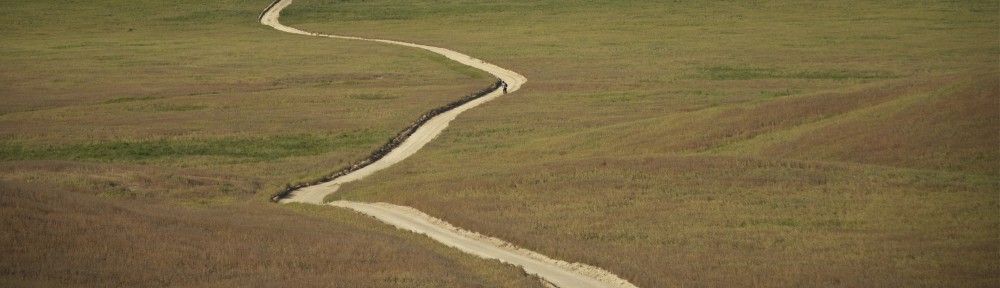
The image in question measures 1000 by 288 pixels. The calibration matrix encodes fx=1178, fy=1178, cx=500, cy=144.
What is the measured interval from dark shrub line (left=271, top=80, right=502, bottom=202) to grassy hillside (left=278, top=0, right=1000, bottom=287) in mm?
2424

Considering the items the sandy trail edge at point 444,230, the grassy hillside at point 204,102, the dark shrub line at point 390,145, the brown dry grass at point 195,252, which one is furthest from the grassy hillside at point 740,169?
the grassy hillside at point 204,102

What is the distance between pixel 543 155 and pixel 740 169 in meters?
14.7

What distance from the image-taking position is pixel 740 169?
154ft

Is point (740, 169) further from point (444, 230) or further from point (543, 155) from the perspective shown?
point (543, 155)

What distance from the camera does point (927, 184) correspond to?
137 ft

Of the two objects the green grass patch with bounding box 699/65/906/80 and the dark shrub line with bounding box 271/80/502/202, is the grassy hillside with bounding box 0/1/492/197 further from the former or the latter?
the green grass patch with bounding box 699/65/906/80

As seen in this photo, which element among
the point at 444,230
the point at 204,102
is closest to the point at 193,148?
the point at 204,102

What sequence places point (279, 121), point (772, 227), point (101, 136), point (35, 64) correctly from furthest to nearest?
point (35, 64) < point (279, 121) < point (101, 136) < point (772, 227)

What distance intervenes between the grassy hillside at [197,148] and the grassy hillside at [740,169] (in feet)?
15.9

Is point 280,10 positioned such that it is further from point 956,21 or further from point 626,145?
point 626,145

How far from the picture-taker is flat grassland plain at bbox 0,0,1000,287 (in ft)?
101

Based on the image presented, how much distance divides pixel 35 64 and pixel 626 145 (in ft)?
232

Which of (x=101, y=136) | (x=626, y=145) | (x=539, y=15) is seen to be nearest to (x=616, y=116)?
(x=626, y=145)

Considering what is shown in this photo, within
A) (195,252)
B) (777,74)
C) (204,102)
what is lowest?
(777,74)
